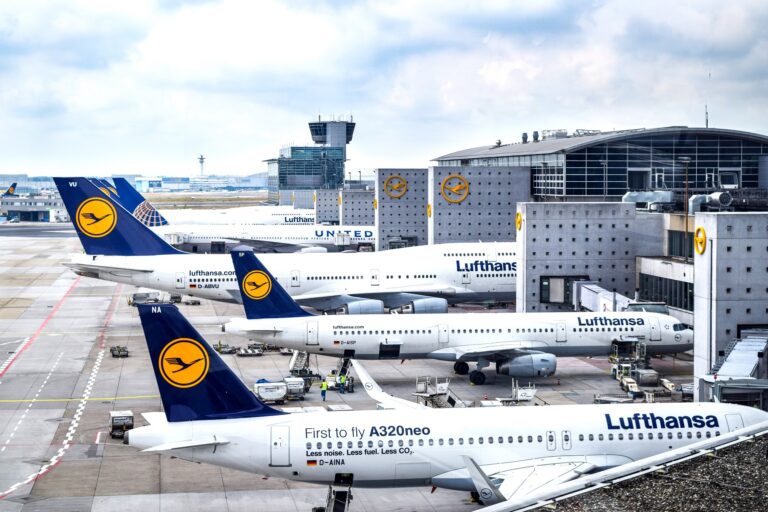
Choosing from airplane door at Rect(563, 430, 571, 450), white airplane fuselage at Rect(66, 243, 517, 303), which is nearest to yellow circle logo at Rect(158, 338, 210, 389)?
airplane door at Rect(563, 430, 571, 450)

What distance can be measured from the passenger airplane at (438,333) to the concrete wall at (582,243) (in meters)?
16.8

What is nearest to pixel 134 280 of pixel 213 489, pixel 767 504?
pixel 213 489

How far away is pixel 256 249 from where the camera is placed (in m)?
144

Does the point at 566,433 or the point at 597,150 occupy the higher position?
the point at 597,150

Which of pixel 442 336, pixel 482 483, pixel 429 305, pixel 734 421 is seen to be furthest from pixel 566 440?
pixel 429 305

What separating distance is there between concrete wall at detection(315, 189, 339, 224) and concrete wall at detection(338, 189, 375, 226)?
55.6ft

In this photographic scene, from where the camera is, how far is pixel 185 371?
33594 millimetres

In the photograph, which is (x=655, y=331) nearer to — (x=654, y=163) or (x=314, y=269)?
(x=314, y=269)

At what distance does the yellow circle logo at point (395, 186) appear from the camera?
130m

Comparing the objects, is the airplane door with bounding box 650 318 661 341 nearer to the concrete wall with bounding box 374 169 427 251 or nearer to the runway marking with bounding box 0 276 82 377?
the runway marking with bounding box 0 276 82 377

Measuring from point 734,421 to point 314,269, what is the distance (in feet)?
174

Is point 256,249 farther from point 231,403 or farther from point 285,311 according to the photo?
point 231,403

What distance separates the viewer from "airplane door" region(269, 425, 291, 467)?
33844mm

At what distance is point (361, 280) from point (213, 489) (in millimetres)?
47196
